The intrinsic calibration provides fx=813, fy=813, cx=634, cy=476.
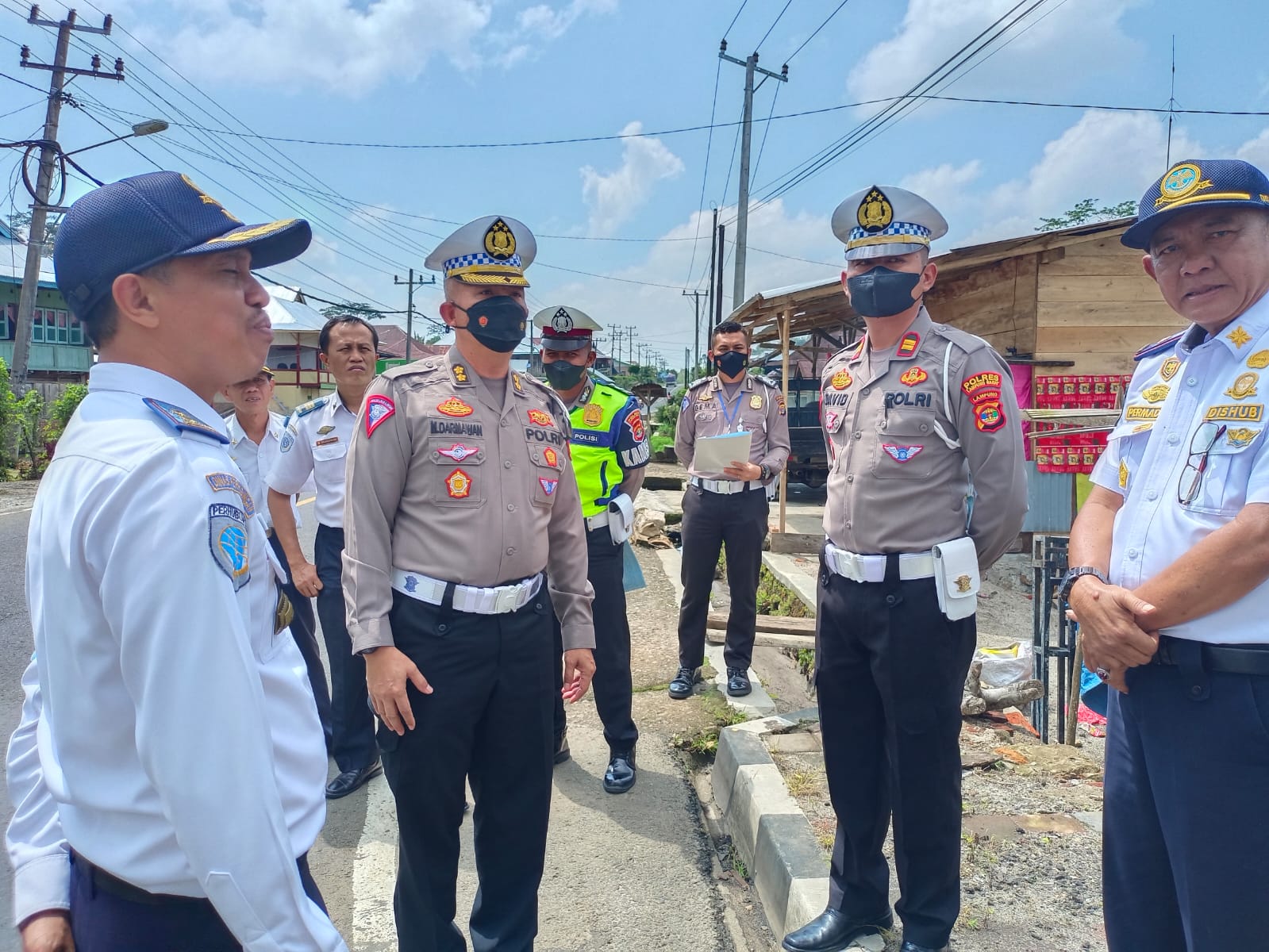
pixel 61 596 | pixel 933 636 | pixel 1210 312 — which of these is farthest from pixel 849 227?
pixel 61 596

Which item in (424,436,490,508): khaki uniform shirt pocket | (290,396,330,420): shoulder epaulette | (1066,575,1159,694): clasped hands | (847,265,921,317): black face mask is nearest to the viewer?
(1066,575,1159,694): clasped hands

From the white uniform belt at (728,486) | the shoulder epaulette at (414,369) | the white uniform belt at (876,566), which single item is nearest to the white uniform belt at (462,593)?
the shoulder epaulette at (414,369)

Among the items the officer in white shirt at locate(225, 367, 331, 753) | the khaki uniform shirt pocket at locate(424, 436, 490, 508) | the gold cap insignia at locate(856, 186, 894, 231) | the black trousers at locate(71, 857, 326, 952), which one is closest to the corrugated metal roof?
the officer in white shirt at locate(225, 367, 331, 753)

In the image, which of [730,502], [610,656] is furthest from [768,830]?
[730,502]

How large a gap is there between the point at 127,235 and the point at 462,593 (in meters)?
1.34

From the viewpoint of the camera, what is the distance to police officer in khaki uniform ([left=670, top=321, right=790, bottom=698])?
17.0ft

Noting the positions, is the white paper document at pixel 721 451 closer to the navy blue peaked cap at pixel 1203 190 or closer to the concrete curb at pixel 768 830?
the concrete curb at pixel 768 830

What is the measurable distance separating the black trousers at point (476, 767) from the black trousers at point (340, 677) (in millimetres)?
1578

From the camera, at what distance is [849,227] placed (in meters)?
2.84

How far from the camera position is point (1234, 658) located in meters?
1.66

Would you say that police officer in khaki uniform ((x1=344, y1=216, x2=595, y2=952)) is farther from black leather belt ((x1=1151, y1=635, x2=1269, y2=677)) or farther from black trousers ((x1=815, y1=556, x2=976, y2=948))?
black leather belt ((x1=1151, y1=635, x2=1269, y2=677))

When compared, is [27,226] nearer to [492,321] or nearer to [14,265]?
[14,265]

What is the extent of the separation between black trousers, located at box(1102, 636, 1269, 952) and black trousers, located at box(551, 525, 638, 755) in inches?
96.3

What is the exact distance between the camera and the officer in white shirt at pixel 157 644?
1.04 m
